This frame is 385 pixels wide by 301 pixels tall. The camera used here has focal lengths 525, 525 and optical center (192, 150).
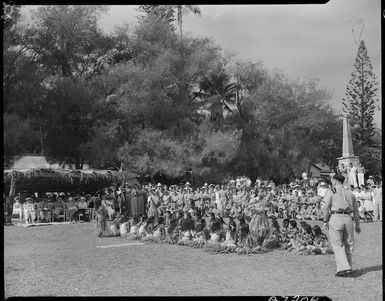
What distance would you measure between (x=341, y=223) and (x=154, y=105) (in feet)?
48.0

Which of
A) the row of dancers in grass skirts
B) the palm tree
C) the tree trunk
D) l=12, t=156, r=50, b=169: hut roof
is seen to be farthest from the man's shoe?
the palm tree

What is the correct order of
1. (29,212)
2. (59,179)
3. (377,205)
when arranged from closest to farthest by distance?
(29,212), (377,205), (59,179)

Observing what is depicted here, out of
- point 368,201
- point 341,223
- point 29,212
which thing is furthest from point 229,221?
point 29,212

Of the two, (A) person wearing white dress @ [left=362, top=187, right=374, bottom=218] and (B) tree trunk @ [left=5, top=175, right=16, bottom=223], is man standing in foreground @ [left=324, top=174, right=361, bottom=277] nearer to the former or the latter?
(A) person wearing white dress @ [left=362, top=187, right=374, bottom=218]

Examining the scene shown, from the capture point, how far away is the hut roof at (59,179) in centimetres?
1668

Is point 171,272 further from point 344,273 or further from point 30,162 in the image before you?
point 30,162

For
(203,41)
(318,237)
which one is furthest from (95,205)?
(203,41)

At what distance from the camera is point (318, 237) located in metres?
10.1

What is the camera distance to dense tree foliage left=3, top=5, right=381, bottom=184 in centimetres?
1803

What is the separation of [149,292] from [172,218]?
19.4ft

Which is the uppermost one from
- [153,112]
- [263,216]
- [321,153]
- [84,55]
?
[84,55]

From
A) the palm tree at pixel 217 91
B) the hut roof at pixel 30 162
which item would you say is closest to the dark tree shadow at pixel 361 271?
the hut roof at pixel 30 162

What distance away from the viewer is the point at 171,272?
8.03 meters

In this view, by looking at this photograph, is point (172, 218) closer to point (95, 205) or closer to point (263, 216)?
point (263, 216)
